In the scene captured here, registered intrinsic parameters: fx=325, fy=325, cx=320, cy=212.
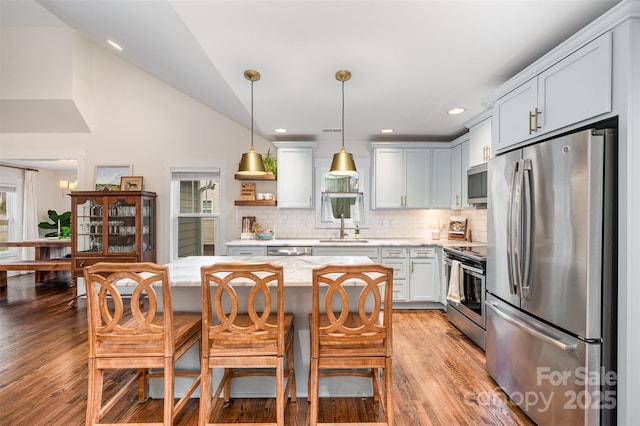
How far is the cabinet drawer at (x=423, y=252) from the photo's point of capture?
4.41m

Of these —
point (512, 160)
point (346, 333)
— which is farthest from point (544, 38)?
point (346, 333)

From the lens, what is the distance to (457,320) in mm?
3707

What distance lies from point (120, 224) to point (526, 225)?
198 inches

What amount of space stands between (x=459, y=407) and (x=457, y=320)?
159cm

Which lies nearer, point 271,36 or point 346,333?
point 346,333

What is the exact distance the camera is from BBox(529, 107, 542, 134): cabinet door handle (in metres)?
2.13

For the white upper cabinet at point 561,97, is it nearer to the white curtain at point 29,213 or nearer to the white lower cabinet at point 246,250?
the white lower cabinet at point 246,250

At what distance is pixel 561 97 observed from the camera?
1.94 meters

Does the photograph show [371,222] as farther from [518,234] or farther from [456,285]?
[518,234]

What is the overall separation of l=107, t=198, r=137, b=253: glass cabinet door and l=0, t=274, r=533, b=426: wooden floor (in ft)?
3.80

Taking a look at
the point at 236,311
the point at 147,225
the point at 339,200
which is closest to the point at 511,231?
the point at 236,311

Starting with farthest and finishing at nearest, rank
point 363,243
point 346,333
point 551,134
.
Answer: point 363,243, point 551,134, point 346,333

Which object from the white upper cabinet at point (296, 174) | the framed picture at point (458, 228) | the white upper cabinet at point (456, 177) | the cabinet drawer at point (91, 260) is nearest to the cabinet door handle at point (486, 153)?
the white upper cabinet at point (456, 177)

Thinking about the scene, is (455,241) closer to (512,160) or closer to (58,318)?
(512,160)
